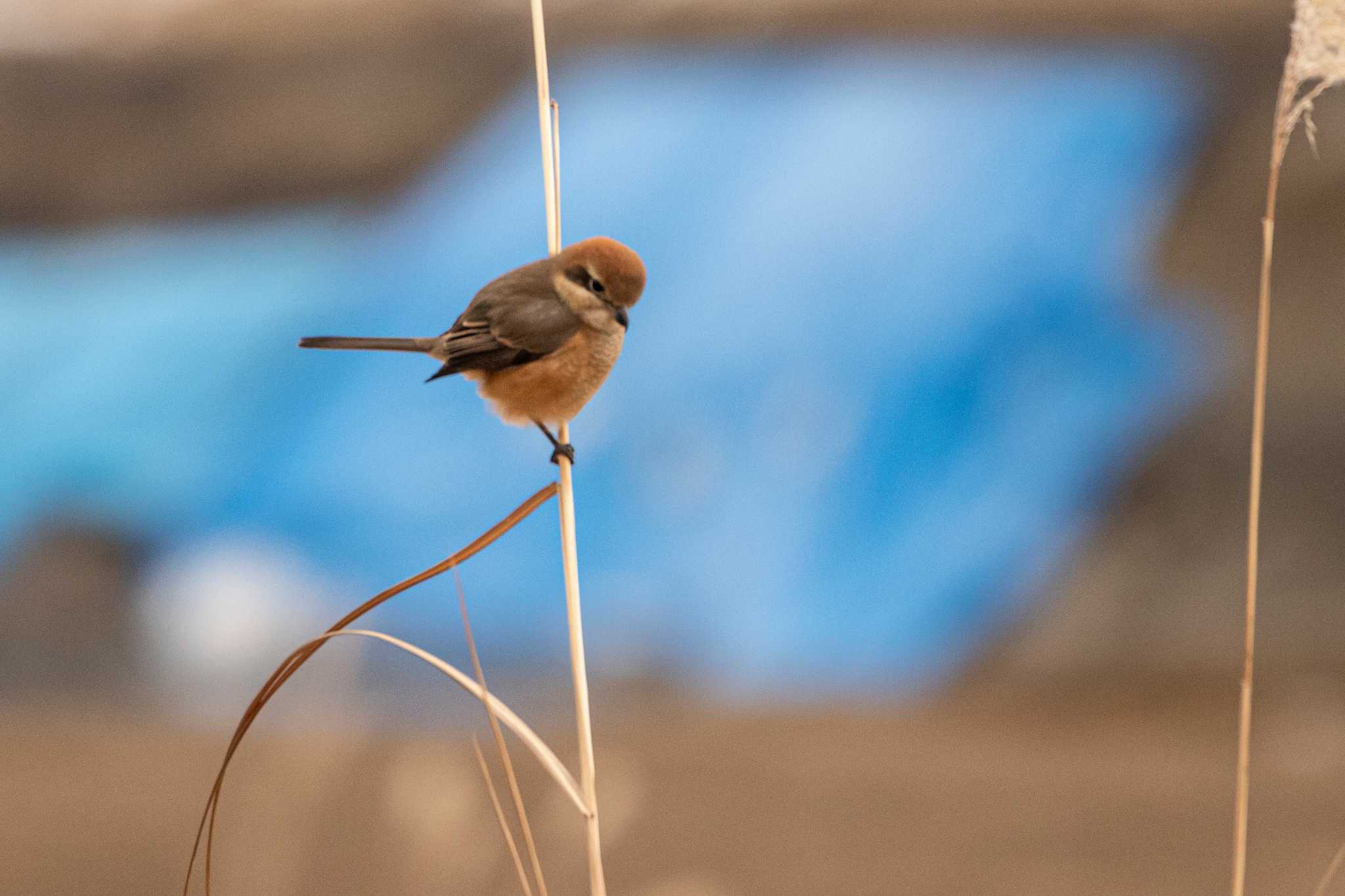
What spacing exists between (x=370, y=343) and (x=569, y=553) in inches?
19.4

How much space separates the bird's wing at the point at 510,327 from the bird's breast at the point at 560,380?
0.02m

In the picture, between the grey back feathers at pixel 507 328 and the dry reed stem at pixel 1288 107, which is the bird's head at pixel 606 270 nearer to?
the grey back feathers at pixel 507 328

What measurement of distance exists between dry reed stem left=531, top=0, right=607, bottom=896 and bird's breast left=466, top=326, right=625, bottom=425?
1.41 feet

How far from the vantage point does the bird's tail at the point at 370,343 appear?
1.15 metres

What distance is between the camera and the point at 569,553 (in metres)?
0.97

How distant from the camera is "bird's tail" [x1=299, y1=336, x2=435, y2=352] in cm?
115

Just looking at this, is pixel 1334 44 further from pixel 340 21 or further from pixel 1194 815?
pixel 340 21

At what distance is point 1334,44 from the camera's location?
3.06ft

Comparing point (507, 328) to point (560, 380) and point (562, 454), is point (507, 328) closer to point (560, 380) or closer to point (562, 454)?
point (560, 380)

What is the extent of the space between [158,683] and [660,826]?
1726 mm

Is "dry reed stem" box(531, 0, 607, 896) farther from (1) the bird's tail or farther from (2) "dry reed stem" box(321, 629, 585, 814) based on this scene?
(1) the bird's tail

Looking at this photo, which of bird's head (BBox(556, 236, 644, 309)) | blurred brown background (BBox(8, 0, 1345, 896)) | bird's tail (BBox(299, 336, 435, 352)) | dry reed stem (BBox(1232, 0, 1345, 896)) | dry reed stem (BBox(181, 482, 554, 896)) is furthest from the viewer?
blurred brown background (BBox(8, 0, 1345, 896))

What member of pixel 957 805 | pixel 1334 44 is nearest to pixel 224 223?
pixel 957 805

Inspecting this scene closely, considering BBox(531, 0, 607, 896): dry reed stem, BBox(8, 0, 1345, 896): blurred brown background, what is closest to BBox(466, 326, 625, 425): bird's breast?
BBox(531, 0, 607, 896): dry reed stem
